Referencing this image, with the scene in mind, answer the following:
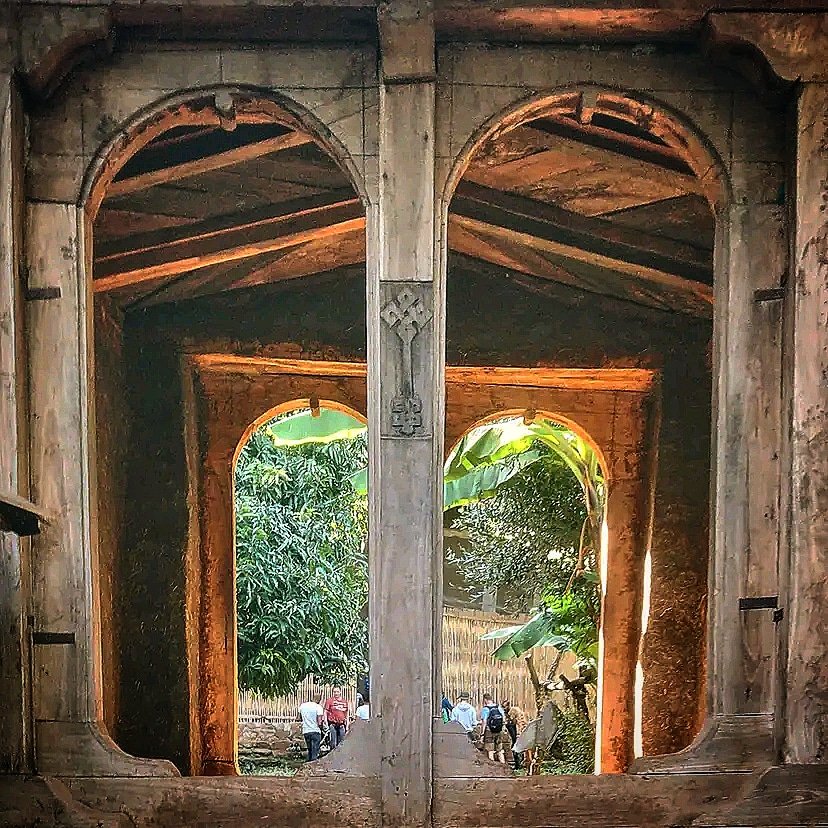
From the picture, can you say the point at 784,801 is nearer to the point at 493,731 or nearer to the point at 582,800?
the point at 582,800

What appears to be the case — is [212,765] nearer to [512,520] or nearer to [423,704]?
[423,704]

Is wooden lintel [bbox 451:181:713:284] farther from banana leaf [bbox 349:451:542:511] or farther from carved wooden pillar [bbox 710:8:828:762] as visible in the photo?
banana leaf [bbox 349:451:542:511]

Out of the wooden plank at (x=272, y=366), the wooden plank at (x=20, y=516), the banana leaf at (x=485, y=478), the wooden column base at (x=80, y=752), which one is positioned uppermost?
the wooden plank at (x=272, y=366)

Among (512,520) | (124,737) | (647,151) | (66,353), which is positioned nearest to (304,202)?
(647,151)

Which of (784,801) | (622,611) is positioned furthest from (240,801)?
(622,611)

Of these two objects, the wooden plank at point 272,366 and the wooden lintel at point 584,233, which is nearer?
the wooden lintel at point 584,233

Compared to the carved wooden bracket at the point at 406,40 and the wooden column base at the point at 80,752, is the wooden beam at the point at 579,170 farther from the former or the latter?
the wooden column base at the point at 80,752

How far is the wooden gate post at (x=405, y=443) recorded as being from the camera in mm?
3480

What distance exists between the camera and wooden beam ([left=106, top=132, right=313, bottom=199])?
441 centimetres

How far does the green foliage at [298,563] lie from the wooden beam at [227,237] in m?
5.32

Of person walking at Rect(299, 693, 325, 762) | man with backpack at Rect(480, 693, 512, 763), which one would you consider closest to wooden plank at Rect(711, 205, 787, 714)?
man with backpack at Rect(480, 693, 512, 763)

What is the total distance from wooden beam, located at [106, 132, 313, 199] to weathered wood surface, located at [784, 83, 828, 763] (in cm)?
186

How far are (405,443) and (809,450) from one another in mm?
1210

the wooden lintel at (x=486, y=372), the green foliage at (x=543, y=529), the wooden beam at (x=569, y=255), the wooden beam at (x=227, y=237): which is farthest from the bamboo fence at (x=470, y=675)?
the wooden beam at (x=227, y=237)
